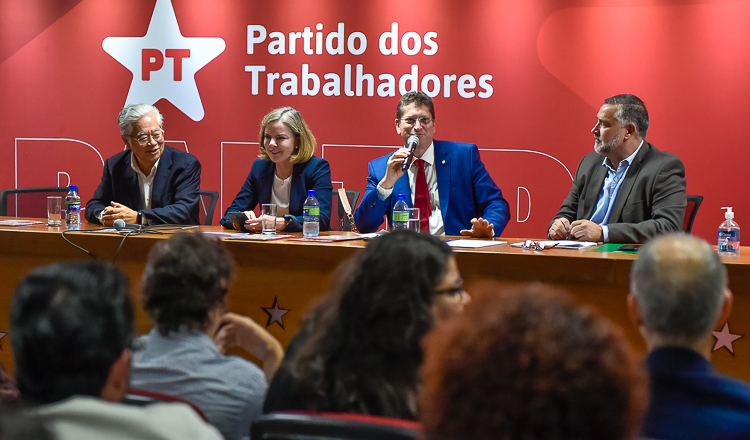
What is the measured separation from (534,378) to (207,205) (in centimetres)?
353

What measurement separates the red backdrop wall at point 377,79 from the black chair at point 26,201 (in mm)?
1174

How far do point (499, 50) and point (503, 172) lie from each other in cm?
82

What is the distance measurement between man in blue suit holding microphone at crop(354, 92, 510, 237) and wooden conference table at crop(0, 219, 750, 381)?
57 cm

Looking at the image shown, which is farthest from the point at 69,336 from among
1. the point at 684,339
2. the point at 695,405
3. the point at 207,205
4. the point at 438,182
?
the point at 207,205

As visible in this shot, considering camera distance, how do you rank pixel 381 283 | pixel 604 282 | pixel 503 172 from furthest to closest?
pixel 503 172 < pixel 604 282 < pixel 381 283

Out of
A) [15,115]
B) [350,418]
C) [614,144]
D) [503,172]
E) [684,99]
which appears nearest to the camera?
[350,418]

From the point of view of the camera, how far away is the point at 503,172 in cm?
469

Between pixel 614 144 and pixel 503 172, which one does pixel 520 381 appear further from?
pixel 503 172

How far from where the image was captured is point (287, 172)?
12.1ft

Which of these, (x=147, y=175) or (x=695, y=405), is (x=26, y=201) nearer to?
(x=147, y=175)

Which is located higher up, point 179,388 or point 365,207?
point 365,207

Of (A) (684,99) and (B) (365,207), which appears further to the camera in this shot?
(A) (684,99)

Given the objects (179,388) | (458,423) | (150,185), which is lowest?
(179,388)

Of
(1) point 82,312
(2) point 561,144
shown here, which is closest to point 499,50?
(2) point 561,144
